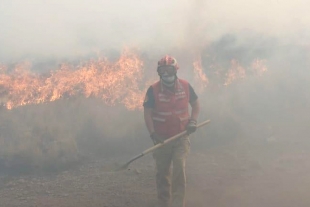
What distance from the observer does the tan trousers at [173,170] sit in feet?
16.4

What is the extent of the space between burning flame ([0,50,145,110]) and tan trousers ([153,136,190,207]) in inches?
164

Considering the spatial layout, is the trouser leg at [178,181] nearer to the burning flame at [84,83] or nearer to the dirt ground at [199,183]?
the dirt ground at [199,183]

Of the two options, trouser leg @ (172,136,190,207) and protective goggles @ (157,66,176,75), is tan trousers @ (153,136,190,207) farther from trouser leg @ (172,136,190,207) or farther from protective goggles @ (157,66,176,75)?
protective goggles @ (157,66,176,75)

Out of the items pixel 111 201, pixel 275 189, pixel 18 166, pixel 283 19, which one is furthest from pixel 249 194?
pixel 283 19

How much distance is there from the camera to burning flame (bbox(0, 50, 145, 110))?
8883 millimetres

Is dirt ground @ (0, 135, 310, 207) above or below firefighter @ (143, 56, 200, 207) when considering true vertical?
below

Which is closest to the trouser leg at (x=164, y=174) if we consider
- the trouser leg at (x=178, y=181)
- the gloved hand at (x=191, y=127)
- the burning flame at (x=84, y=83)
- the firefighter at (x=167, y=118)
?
the firefighter at (x=167, y=118)

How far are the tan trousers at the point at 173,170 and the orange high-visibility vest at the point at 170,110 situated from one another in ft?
0.62

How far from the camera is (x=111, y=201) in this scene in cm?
566

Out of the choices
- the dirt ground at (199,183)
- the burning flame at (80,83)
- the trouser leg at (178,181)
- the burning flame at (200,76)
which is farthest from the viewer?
the burning flame at (200,76)

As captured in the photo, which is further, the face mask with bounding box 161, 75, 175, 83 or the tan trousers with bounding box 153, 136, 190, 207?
the face mask with bounding box 161, 75, 175, 83

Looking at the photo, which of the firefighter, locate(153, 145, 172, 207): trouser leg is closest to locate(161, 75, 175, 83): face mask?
the firefighter

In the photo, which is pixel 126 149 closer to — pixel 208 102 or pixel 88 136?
pixel 88 136

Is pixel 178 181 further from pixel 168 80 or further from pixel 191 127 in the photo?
pixel 168 80
